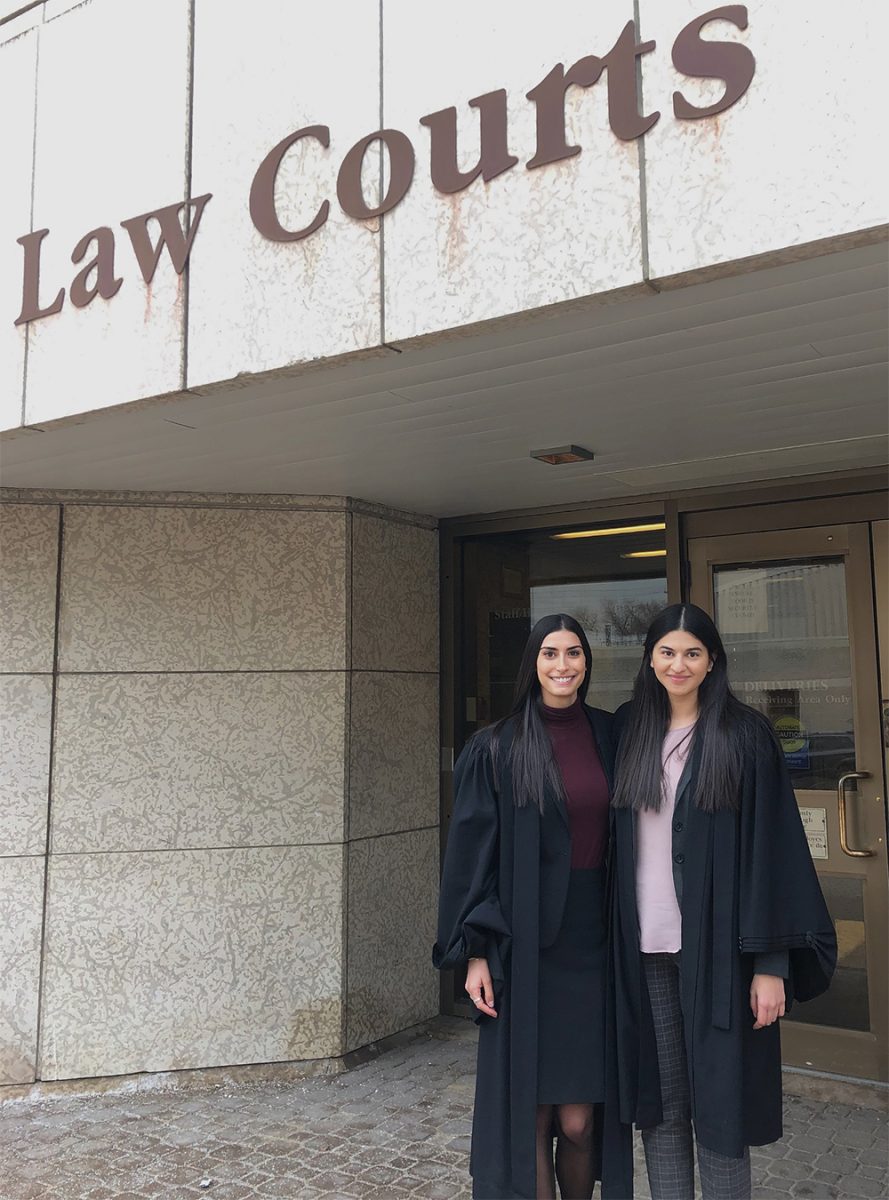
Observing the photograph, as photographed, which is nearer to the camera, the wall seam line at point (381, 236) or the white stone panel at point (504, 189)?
the white stone panel at point (504, 189)

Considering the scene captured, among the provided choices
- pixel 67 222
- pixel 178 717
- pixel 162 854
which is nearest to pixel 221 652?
pixel 178 717

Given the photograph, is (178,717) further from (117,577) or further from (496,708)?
(496,708)

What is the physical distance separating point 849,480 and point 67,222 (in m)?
3.30

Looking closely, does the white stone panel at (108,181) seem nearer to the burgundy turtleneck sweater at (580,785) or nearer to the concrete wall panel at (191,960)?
the burgundy turtleneck sweater at (580,785)

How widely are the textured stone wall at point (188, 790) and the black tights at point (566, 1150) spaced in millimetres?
2153

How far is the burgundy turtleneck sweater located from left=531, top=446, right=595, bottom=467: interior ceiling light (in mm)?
1481

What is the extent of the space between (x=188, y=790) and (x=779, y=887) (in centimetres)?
302

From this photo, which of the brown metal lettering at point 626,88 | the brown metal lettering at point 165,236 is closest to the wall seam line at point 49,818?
the brown metal lettering at point 165,236

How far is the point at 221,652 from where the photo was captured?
193 inches

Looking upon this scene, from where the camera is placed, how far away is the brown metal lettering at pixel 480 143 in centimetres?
286

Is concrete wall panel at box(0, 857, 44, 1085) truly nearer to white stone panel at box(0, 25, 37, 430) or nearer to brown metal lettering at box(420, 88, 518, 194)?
white stone panel at box(0, 25, 37, 430)

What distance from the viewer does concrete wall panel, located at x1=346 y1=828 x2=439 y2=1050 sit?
16.1ft

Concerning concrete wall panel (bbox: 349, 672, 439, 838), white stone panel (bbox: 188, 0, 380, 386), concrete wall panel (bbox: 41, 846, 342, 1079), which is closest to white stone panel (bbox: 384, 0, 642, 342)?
white stone panel (bbox: 188, 0, 380, 386)

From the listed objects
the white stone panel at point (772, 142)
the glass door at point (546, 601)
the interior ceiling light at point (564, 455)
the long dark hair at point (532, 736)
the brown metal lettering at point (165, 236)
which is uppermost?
the brown metal lettering at point (165, 236)
